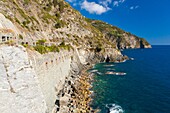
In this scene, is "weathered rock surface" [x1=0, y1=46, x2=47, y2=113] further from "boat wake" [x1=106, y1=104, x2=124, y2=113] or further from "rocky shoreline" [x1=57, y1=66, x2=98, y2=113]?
"boat wake" [x1=106, y1=104, x2=124, y2=113]

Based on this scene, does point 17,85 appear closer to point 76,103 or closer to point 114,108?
point 76,103

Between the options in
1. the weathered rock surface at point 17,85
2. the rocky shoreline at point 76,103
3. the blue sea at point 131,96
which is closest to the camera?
the weathered rock surface at point 17,85

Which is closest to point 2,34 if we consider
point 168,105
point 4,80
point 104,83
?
point 4,80

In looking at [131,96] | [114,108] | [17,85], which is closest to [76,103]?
[114,108]

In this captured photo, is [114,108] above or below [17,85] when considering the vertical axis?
below

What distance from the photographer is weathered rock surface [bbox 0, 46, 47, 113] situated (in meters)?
16.5

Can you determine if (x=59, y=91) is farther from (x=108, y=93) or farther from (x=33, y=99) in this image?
(x=33, y=99)

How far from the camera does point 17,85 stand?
17234 mm

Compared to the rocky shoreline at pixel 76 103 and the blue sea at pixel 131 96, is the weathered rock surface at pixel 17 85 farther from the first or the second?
the blue sea at pixel 131 96

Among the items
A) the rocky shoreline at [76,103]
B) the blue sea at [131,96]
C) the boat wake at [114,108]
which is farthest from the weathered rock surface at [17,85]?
the blue sea at [131,96]

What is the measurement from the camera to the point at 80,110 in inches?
1368

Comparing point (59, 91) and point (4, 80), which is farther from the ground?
point (4, 80)

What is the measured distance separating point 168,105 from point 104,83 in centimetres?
2275

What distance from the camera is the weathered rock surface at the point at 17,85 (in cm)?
1652
